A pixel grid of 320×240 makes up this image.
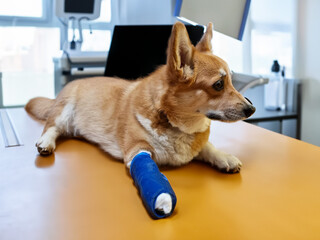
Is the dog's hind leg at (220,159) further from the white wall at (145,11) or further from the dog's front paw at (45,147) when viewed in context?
the white wall at (145,11)

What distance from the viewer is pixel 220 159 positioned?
97 centimetres

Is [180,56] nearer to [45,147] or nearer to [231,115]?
[231,115]

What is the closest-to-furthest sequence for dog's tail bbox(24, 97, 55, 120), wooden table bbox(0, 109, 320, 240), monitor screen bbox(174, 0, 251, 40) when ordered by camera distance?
wooden table bbox(0, 109, 320, 240) < monitor screen bbox(174, 0, 251, 40) < dog's tail bbox(24, 97, 55, 120)

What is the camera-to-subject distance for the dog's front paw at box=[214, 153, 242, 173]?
37.3 inches

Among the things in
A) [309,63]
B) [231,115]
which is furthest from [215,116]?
[309,63]

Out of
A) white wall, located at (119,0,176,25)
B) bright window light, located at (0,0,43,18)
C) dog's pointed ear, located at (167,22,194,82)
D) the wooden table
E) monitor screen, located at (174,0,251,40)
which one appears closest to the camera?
the wooden table

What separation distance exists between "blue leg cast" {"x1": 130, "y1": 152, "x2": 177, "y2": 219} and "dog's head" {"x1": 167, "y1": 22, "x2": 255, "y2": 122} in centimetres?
21

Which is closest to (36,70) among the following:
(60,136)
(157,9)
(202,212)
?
(157,9)

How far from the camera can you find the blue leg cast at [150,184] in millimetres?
681

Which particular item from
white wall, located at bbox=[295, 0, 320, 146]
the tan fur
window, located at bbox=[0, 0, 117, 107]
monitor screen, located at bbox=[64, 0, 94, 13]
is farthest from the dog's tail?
white wall, located at bbox=[295, 0, 320, 146]

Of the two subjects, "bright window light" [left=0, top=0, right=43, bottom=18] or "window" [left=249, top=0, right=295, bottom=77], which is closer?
"window" [left=249, top=0, right=295, bottom=77]

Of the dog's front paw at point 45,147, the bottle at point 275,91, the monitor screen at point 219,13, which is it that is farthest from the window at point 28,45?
the dog's front paw at point 45,147

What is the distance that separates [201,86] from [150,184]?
1.08ft

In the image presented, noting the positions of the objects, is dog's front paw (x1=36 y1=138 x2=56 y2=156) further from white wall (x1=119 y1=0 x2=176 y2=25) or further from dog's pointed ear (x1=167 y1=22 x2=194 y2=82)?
white wall (x1=119 y1=0 x2=176 y2=25)
